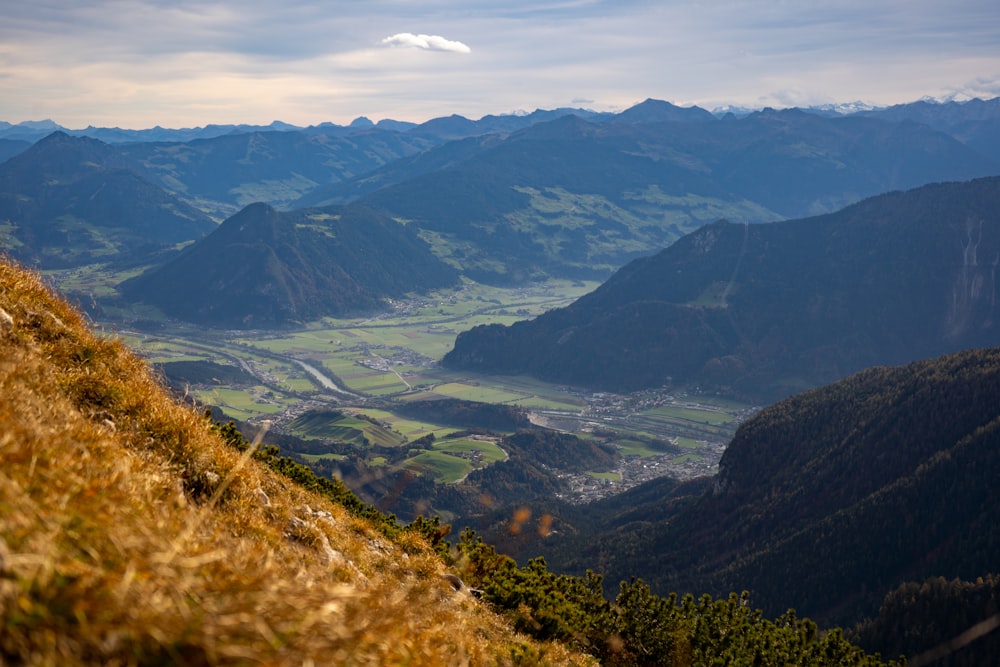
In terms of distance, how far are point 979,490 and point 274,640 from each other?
11627 cm

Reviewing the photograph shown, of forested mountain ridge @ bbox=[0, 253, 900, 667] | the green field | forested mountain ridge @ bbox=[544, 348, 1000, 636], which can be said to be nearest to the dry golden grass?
forested mountain ridge @ bbox=[0, 253, 900, 667]

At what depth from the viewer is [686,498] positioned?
15475cm

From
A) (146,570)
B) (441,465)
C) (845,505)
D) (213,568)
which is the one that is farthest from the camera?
(441,465)

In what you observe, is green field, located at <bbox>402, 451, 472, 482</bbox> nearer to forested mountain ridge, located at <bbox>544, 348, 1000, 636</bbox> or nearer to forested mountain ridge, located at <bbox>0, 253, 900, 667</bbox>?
forested mountain ridge, located at <bbox>544, 348, 1000, 636</bbox>

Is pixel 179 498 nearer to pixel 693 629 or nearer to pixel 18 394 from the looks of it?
pixel 18 394

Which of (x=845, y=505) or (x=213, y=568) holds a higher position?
(x=213, y=568)

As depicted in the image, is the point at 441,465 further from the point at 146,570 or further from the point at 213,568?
the point at 146,570

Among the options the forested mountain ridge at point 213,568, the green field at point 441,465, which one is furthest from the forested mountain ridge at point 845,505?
the forested mountain ridge at point 213,568

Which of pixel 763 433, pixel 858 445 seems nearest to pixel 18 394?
pixel 858 445

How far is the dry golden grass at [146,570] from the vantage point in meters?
4.85

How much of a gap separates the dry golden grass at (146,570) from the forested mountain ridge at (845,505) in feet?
289

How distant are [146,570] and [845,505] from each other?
126459 millimetres

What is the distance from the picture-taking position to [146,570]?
5355 mm

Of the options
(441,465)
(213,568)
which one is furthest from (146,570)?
(441,465)
